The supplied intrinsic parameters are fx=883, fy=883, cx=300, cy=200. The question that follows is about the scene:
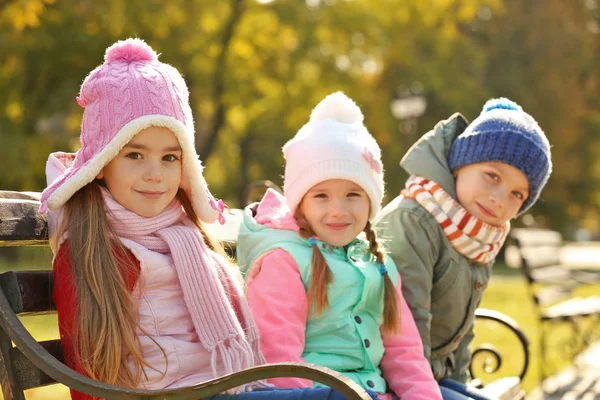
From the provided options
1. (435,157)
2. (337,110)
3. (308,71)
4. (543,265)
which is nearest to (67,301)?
(337,110)

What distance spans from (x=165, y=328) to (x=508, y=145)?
1.65m

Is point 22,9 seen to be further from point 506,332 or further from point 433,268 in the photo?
point 433,268

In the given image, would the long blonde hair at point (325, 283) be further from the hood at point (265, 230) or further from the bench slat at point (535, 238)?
the bench slat at point (535, 238)

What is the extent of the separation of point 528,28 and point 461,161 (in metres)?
26.6

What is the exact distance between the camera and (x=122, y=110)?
265 centimetres

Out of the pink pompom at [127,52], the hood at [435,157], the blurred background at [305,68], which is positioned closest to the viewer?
the pink pompom at [127,52]

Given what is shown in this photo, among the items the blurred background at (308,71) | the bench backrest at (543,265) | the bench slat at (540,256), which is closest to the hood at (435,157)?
the blurred background at (308,71)

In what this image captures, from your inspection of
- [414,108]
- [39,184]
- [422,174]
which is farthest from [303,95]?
[422,174]

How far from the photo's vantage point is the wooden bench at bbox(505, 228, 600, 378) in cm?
733

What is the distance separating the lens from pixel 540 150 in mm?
3605

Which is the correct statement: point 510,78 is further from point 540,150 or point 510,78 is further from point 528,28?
point 540,150

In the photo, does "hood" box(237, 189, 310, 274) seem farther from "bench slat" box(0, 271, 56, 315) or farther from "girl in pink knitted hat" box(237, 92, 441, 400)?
"bench slat" box(0, 271, 56, 315)

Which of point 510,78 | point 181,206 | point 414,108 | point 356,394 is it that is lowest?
point 356,394

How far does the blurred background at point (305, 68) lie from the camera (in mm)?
14328
